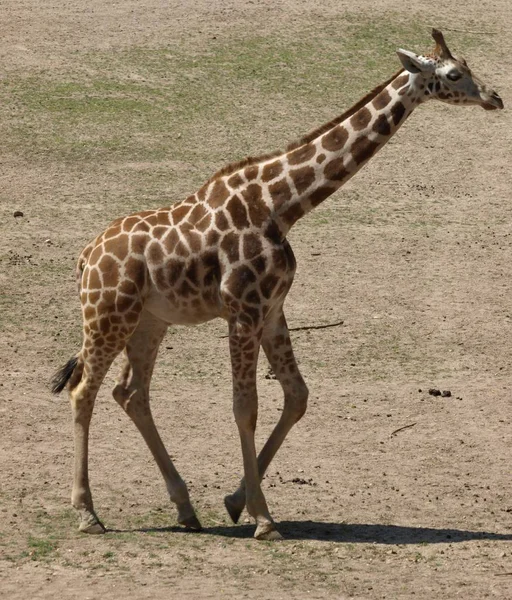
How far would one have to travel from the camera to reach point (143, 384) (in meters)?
10.8

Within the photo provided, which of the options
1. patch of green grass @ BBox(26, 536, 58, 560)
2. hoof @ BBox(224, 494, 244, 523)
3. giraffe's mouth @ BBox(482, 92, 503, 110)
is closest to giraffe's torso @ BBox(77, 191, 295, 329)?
hoof @ BBox(224, 494, 244, 523)

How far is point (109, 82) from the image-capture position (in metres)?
20.7

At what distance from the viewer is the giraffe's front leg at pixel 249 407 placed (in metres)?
10.2

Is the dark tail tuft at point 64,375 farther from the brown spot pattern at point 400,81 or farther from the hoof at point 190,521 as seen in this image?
the brown spot pattern at point 400,81

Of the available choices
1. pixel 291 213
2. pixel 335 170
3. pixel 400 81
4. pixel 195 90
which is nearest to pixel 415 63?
pixel 400 81

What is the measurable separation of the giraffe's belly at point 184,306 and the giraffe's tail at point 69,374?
74cm

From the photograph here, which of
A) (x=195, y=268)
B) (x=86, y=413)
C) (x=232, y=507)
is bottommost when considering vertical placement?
(x=232, y=507)

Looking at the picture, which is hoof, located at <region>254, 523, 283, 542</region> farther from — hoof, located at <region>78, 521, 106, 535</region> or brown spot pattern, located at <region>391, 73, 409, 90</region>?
brown spot pattern, located at <region>391, 73, 409, 90</region>

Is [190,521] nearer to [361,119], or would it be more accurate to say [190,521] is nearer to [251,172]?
[251,172]

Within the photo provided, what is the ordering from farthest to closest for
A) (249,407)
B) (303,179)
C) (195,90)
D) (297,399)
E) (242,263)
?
(195,90), (297,399), (303,179), (249,407), (242,263)

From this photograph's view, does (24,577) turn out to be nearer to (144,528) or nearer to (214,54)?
(144,528)

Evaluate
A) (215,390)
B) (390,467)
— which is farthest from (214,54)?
(390,467)

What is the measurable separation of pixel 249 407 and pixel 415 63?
112 inches

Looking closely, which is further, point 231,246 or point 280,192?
point 280,192
